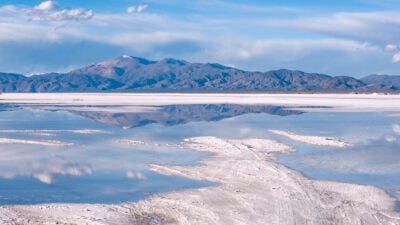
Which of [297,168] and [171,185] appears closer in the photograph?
[171,185]

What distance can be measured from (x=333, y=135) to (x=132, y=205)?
758 inches

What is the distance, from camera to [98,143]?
2889 centimetres

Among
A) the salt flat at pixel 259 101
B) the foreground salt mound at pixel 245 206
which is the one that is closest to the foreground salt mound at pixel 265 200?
the foreground salt mound at pixel 245 206

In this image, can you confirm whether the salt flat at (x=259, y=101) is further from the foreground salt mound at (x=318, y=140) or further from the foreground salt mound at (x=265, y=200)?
the foreground salt mound at (x=265, y=200)

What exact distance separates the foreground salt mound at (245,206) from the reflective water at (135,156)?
968mm

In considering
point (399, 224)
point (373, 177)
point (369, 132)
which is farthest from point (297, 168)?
point (369, 132)

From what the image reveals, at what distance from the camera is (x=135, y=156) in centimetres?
2405

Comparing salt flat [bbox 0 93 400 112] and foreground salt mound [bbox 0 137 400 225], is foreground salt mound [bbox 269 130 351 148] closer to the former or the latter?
foreground salt mound [bbox 0 137 400 225]

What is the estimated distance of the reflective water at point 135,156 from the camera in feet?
57.7

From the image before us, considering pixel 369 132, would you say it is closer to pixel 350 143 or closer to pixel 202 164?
pixel 350 143

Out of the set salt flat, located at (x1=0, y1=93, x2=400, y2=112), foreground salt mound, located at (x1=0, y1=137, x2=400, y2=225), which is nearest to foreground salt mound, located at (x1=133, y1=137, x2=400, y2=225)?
foreground salt mound, located at (x1=0, y1=137, x2=400, y2=225)

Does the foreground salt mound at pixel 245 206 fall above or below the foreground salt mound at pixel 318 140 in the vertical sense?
below

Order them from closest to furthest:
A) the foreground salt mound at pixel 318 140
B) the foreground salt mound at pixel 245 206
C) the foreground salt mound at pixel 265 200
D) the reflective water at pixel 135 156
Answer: the foreground salt mound at pixel 245 206 < the foreground salt mound at pixel 265 200 < the reflective water at pixel 135 156 < the foreground salt mound at pixel 318 140

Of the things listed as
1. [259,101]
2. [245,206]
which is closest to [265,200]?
[245,206]
